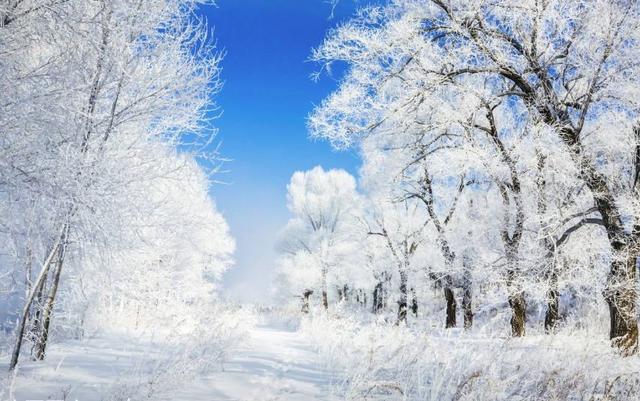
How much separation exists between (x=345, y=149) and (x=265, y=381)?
5.53 meters

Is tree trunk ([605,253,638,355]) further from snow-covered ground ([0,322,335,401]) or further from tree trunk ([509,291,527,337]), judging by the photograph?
snow-covered ground ([0,322,335,401])

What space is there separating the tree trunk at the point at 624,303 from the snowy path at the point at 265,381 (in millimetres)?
5044

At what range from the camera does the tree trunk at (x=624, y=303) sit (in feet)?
23.9

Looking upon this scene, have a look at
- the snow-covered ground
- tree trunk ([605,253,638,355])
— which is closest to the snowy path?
the snow-covered ground

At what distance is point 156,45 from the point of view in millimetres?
5574

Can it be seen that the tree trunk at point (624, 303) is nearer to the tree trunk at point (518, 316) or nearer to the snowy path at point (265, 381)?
the tree trunk at point (518, 316)

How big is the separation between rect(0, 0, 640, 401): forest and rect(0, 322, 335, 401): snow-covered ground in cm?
4

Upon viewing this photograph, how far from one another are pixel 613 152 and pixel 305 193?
22.4m

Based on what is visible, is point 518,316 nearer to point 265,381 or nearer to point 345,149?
point 345,149

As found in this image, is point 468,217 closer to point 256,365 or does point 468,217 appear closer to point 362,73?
point 362,73

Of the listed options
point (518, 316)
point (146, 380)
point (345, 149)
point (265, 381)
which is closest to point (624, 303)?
point (518, 316)

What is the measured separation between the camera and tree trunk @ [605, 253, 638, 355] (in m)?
7.29

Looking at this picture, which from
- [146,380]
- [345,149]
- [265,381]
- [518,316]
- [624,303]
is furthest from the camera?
[518,316]

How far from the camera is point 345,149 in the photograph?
30.2ft
